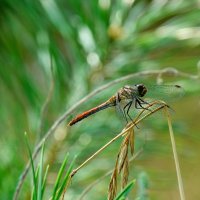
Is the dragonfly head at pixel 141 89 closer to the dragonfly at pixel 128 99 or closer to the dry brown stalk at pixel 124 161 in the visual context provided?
the dragonfly at pixel 128 99

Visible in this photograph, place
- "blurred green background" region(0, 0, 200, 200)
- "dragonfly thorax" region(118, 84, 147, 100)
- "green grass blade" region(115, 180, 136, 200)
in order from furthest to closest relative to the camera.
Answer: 1. "blurred green background" region(0, 0, 200, 200)
2. "dragonfly thorax" region(118, 84, 147, 100)
3. "green grass blade" region(115, 180, 136, 200)

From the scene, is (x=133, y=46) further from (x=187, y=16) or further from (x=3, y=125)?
(x=3, y=125)

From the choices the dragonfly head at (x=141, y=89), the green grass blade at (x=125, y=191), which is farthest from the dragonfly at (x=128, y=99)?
the green grass blade at (x=125, y=191)

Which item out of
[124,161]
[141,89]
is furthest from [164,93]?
[124,161]

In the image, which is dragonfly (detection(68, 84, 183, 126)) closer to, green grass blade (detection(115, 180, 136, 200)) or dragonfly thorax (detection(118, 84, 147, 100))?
dragonfly thorax (detection(118, 84, 147, 100))

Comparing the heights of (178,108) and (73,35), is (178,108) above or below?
above

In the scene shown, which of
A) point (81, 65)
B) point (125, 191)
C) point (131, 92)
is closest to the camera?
point (125, 191)

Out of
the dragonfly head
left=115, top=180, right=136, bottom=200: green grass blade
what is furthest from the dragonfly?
left=115, top=180, right=136, bottom=200: green grass blade

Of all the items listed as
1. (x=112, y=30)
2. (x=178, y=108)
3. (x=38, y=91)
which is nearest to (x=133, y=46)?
(x=112, y=30)

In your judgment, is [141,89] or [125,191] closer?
[125,191]

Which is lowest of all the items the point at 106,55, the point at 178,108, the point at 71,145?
the point at 71,145

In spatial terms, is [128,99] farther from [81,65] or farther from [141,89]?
[81,65]
